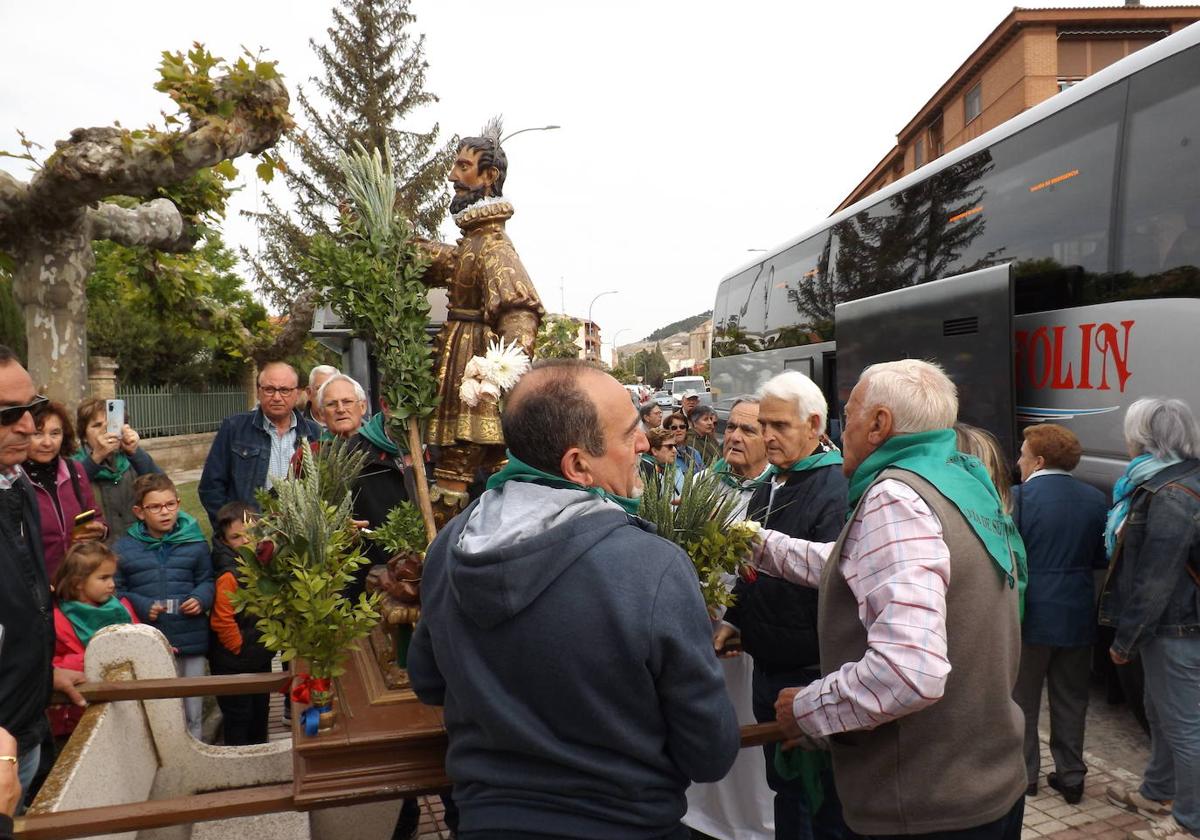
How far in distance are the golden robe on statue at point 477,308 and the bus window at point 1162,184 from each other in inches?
170

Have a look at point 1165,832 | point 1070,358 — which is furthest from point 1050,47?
point 1165,832

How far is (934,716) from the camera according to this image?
74.9 inches

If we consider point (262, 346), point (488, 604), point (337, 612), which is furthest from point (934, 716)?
point (262, 346)

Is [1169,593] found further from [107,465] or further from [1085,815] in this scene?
[107,465]

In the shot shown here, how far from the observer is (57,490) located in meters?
3.93

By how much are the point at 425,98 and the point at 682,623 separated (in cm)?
2396

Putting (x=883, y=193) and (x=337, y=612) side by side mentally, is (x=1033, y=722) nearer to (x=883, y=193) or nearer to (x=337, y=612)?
(x=337, y=612)

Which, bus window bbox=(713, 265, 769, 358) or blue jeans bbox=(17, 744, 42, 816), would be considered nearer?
blue jeans bbox=(17, 744, 42, 816)

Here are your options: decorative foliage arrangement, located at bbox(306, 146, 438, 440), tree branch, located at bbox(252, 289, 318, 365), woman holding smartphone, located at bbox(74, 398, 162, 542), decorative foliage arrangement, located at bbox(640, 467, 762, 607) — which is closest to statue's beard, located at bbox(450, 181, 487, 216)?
decorative foliage arrangement, located at bbox(306, 146, 438, 440)

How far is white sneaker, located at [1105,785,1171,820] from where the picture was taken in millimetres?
3857

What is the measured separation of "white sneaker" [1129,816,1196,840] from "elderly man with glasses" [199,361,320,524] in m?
4.55

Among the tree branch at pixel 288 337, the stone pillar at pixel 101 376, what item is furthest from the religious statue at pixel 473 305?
the stone pillar at pixel 101 376

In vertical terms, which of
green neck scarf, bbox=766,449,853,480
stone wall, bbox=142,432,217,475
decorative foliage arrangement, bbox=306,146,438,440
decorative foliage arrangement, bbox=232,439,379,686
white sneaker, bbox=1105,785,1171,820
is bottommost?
white sneaker, bbox=1105,785,1171,820

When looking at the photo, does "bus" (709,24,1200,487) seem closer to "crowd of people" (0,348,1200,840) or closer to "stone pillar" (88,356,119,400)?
"crowd of people" (0,348,1200,840)
